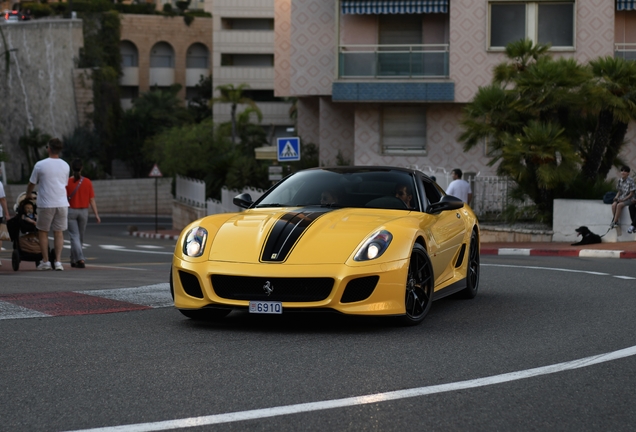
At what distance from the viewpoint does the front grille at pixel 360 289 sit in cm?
819

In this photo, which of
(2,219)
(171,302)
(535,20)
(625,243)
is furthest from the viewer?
(535,20)

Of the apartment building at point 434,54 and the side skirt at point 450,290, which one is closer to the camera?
the side skirt at point 450,290

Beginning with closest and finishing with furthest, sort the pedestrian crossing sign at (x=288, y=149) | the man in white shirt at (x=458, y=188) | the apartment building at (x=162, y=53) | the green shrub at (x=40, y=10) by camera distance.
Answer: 1. the man in white shirt at (x=458, y=188)
2. the pedestrian crossing sign at (x=288, y=149)
3. the green shrub at (x=40, y=10)
4. the apartment building at (x=162, y=53)

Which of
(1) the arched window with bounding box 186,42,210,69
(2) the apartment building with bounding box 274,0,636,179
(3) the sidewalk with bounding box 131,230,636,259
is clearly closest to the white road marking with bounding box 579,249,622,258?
(3) the sidewalk with bounding box 131,230,636,259

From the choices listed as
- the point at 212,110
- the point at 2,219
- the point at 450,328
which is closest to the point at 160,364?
the point at 450,328

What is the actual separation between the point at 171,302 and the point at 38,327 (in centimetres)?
215

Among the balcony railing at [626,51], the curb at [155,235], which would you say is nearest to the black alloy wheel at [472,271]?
the balcony railing at [626,51]

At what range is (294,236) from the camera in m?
8.46

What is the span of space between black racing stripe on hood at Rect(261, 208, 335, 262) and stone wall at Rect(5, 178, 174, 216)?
5831cm

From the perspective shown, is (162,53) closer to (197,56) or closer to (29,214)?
(197,56)

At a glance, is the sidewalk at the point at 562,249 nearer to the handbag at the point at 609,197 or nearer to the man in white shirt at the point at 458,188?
the handbag at the point at 609,197

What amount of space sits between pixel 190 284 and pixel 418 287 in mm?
1872

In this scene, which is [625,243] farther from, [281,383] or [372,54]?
[281,383]

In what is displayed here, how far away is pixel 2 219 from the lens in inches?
594
